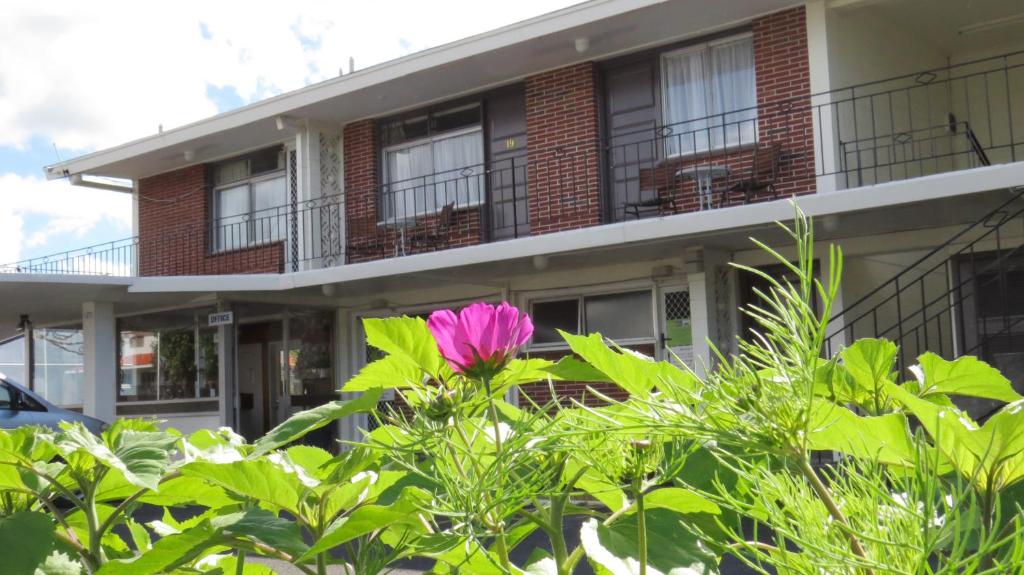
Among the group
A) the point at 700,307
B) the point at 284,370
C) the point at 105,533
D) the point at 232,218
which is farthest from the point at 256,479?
the point at 232,218

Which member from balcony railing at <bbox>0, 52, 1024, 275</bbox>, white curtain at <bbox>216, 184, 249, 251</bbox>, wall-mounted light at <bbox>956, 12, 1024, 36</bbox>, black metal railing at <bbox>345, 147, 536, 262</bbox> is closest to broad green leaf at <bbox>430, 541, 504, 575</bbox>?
balcony railing at <bbox>0, 52, 1024, 275</bbox>

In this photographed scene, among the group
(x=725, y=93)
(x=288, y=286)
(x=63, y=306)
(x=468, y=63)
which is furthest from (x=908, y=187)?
(x=63, y=306)

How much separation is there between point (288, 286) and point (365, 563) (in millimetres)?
14154

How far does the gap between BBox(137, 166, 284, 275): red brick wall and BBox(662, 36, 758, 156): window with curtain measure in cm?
769

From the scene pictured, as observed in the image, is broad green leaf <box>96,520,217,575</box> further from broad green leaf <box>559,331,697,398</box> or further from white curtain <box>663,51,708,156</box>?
white curtain <box>663,51,708,156</box>

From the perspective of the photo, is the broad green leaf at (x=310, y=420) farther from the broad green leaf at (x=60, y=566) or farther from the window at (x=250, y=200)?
the window at (x=250, y=200)

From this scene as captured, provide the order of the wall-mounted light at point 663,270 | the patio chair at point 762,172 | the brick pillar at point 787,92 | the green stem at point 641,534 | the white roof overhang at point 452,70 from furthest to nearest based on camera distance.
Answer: the wall-mounted light at point 663,270 < the white roof overhang at point 452,70 < the brick pillar at point 787,92 < the patio chair at point 762,172 < the green stem at point 641,534

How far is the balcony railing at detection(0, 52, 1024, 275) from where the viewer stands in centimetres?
1156

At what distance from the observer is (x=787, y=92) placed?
465 inches

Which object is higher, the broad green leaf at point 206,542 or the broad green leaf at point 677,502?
the broad green leaf at point 677,502

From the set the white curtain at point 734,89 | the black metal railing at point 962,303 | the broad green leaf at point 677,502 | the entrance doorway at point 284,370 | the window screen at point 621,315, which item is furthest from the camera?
the entrance doorway at point 284,370

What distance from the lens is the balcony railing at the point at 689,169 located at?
11562mm

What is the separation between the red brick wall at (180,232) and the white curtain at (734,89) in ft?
27.1

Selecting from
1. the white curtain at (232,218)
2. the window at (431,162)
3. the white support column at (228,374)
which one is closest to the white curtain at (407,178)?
the window at (431,162)
